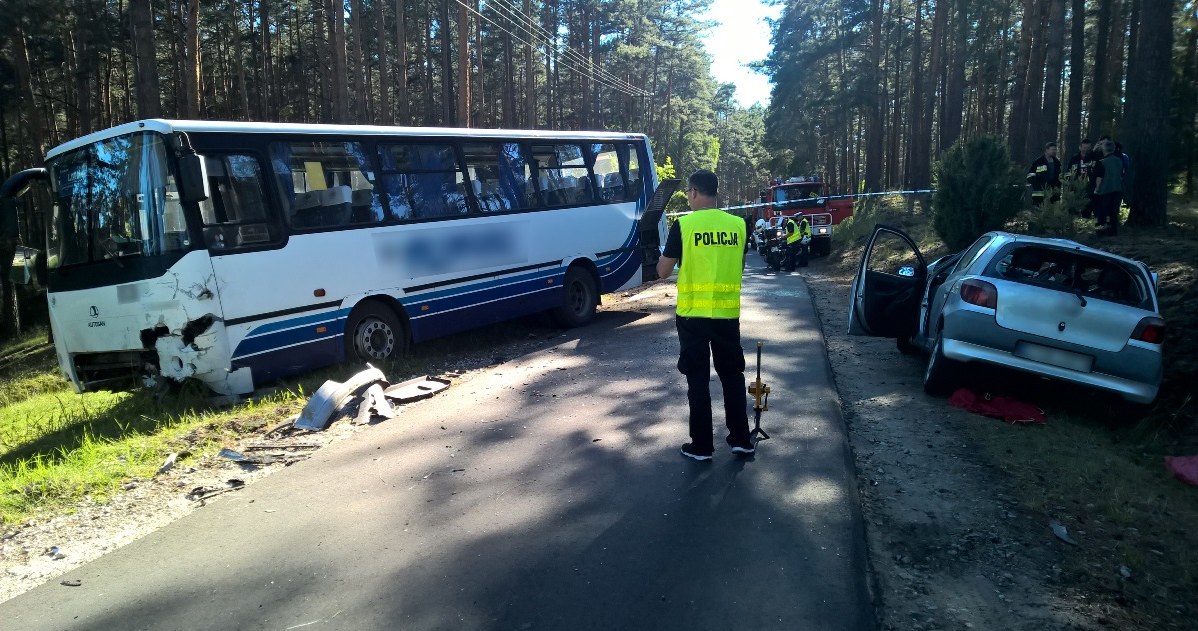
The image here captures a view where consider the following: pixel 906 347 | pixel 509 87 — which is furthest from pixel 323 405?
pixel 509 87

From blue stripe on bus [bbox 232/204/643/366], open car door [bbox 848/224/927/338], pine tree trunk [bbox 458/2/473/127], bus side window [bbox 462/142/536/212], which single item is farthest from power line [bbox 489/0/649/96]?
open car door [bbox 848/224/927/338]

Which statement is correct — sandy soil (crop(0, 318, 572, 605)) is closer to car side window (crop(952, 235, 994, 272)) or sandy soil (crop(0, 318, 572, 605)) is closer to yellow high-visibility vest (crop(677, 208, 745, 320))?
yellow high-visibility vest (crop(677, 208, 745, 320))

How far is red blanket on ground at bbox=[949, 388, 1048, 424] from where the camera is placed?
6863mm

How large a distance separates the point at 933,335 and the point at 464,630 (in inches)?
252

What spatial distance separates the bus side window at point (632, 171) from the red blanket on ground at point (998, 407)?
313 inches

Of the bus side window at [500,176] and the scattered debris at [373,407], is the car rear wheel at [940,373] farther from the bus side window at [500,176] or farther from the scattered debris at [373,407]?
the bus side window at [500,176]

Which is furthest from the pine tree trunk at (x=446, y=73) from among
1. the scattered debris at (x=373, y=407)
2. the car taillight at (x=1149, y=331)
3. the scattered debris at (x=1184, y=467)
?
the scattered debris at (x=1184, y=467)

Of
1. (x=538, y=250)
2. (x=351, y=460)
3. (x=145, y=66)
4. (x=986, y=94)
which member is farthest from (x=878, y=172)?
(x=351, y=460)

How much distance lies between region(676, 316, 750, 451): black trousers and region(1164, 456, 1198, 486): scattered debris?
3.37 metres

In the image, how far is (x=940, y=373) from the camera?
24.3 ft

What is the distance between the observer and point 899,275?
8891 millimetres

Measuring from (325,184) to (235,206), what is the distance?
1.21 meters

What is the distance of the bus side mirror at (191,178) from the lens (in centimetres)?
736

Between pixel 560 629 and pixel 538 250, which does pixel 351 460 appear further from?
pixel 538 250
